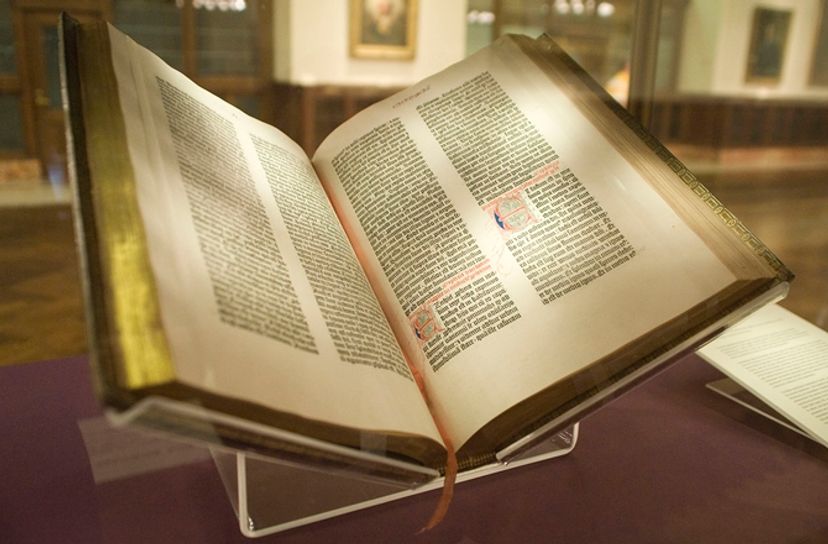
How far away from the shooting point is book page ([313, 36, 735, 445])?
1.39 feet

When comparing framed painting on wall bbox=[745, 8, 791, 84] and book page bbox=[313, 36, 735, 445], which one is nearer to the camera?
book page bbox=[313, 36, 735, 445]

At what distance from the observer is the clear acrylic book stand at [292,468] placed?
294mm

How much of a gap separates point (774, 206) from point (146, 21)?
93.8 inches

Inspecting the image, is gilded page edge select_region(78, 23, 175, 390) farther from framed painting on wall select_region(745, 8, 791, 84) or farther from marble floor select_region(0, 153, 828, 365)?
framed painting on wall select_region(745, 8, 791, 84)

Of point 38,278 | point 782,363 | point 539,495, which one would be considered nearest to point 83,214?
point 539,495

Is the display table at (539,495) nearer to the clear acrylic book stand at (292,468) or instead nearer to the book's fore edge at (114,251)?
the clear acrylic book stand at (292,468)

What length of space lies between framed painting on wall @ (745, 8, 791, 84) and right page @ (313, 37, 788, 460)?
1635 millimetres

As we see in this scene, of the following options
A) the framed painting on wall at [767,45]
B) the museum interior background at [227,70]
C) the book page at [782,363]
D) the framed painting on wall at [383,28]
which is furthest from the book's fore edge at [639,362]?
the framed painting on wall at [767,45]

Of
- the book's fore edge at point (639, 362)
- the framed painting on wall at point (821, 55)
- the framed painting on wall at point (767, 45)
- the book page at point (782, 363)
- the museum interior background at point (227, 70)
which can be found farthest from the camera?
the framed painting on wall at point (767, 45)

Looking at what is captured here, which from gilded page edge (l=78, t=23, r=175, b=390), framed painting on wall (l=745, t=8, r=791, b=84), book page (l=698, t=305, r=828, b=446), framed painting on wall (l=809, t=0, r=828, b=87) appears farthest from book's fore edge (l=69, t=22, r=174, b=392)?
framed painting on wall (l=745, t=8, r=791, b=84)

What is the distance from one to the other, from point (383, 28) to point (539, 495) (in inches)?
37.7

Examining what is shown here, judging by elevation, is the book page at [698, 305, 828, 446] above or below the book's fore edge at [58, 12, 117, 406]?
below

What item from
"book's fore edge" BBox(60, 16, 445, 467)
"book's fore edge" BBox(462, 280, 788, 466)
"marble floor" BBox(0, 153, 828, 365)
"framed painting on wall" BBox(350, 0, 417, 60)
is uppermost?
"framed painting on wall" BBox(350, 0, 417, 60)

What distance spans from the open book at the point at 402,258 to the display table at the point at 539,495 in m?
0.09
